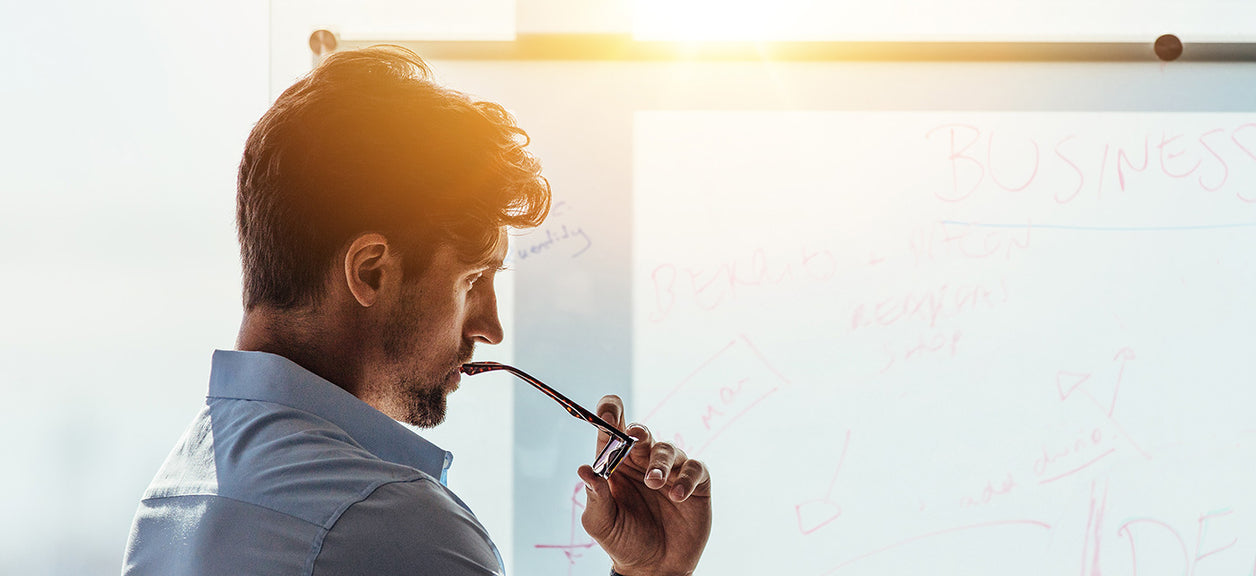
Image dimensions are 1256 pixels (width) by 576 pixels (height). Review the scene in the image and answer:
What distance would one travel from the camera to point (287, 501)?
456mm

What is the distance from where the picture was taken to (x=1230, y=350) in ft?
3.61

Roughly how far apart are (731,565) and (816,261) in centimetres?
39

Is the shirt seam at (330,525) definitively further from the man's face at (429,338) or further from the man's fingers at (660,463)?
the man's fingers at (660,463)

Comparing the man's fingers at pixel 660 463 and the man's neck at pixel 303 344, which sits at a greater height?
the man's neck at pixel 303 344

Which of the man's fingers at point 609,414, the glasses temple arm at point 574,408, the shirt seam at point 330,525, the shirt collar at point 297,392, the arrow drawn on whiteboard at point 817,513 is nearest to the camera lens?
the shirt seam at point 330,525

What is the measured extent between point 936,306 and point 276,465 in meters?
0.86

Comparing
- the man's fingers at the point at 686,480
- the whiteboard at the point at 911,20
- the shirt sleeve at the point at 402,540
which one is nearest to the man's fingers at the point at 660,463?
the man's fingers at the point at 686,480

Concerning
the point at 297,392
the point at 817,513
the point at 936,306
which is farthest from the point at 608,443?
the point at 936,306

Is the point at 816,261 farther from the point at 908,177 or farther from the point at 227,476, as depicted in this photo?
the point at 227,476

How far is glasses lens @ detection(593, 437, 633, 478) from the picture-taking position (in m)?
0.77

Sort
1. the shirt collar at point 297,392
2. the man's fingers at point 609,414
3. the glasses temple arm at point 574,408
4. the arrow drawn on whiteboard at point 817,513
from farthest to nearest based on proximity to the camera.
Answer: the arrow drawn on whiteboard at point 817,513, the man's fingers at point 609,414, the glasses temple arm at point 574,408, the shirt collar at point 297,392

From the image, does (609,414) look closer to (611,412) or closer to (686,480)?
(611,412)

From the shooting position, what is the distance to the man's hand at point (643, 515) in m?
0.81

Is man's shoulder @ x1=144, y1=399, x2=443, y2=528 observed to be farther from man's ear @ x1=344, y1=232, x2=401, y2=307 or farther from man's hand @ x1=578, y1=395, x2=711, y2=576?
man's hand @ x1=578, y1=395, x2=711, y2=576
